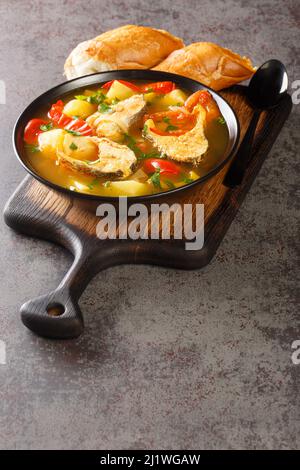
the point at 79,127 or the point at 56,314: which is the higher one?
the point at 79,127

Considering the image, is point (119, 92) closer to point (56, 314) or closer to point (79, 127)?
point (79, 127)

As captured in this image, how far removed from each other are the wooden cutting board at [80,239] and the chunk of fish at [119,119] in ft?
1.32

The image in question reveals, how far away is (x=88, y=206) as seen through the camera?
128 inches

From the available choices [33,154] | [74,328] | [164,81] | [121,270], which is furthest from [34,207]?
[164,81]

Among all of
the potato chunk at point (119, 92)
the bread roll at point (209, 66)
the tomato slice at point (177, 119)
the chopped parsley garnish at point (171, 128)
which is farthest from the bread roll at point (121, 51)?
the chopped parsley garnish at point (171, 128)

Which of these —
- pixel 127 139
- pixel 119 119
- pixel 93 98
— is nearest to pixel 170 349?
pixel 127 139

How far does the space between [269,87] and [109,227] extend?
136cm

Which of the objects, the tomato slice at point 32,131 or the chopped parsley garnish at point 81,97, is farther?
the chopped parsley garnish at point 81,97

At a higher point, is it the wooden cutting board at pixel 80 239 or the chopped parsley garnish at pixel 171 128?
the chopped parsley garnish at pixel 171 128

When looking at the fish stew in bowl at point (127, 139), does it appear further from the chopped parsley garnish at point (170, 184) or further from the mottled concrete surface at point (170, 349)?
the mottled concrete surface at point (170, 349)

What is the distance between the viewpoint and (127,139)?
3.48 m

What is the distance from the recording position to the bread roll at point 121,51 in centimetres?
399

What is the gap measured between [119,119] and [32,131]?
1.44 feet
